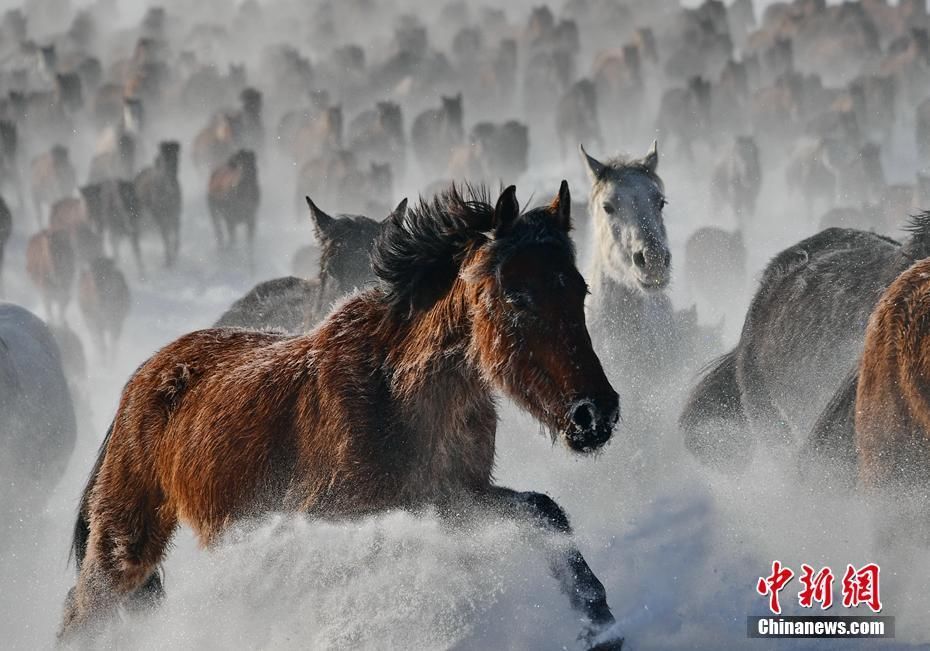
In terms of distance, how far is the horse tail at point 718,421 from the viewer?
7996mm

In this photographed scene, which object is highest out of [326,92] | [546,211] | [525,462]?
[326,92]

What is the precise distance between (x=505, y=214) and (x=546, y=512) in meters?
1.18

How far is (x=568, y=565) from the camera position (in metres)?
4.43

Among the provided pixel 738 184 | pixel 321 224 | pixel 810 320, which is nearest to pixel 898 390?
pixel 810 320

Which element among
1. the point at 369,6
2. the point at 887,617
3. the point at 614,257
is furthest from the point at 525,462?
the point at 369,6

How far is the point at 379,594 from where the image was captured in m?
4.54

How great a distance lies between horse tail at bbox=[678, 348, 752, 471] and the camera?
8.00 meters

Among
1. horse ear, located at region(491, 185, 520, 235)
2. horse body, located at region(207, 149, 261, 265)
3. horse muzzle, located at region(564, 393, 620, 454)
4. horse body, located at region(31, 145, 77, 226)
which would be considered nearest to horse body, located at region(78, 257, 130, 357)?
horse body, located at region(207, 149, 261, 265)

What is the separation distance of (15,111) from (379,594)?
131 ft

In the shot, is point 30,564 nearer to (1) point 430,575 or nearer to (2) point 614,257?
(2) point 614,257

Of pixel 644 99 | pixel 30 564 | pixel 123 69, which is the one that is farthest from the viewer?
pixel 123 69

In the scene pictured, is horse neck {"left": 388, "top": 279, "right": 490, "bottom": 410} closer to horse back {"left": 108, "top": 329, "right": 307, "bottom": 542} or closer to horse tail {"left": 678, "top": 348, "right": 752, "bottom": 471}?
horse back {"left": 108, "top": 329, "right": 307, "bottom": 542}

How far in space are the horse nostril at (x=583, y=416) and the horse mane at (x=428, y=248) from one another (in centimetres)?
91

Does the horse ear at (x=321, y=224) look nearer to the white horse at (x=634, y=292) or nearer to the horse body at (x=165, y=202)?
the white horse at (x=634, y=292)
